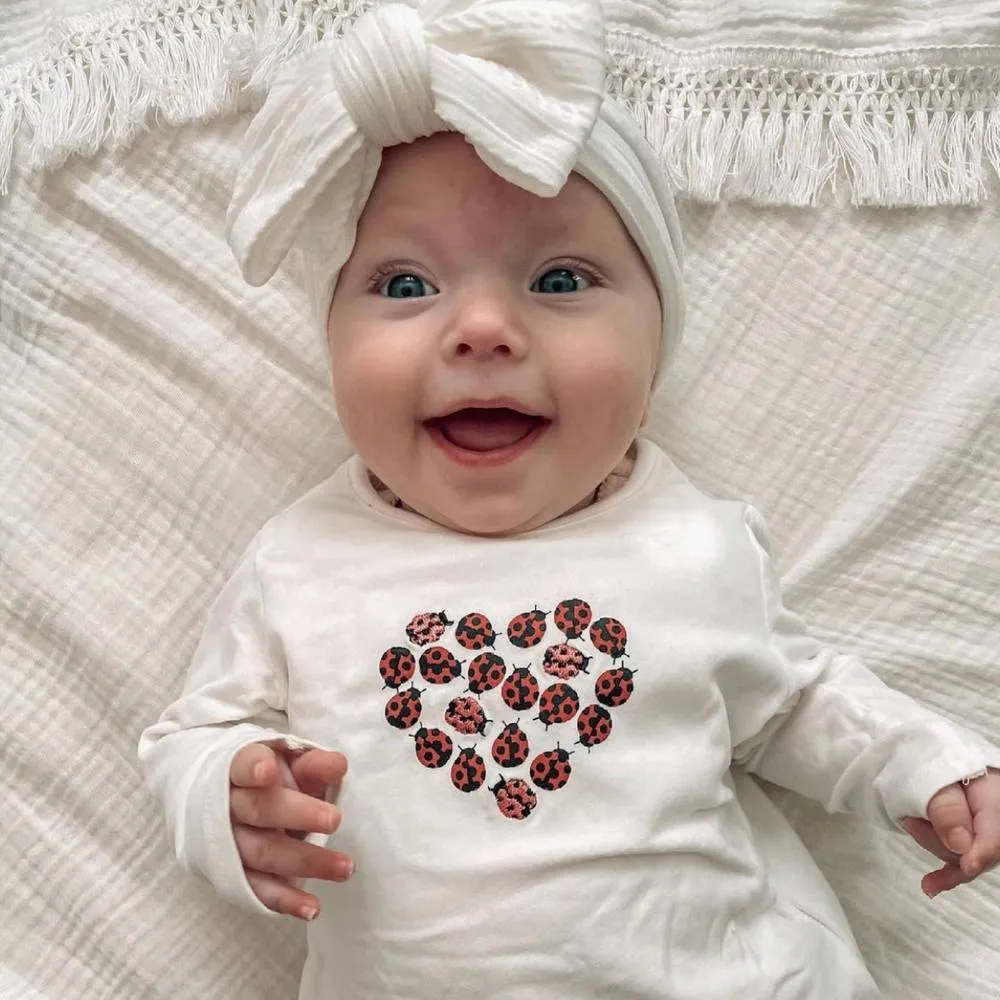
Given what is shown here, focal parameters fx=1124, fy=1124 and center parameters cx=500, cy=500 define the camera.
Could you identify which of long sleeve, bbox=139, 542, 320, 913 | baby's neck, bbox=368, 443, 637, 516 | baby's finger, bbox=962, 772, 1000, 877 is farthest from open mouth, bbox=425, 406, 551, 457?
baby's finger, bbox=962, 772, 1000, 877

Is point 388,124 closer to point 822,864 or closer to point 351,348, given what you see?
point 351,348

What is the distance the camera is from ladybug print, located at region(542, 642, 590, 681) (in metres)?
0.86

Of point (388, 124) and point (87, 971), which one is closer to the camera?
point (388, 124)

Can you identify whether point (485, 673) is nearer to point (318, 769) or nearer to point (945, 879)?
point (318, 769)

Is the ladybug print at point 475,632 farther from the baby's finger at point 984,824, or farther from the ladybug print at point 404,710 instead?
the baby's finger at point 984,824

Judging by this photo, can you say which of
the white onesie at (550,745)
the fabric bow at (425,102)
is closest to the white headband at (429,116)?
the fabric bow at (425,102)

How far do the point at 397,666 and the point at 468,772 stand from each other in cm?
10

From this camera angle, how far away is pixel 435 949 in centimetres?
82

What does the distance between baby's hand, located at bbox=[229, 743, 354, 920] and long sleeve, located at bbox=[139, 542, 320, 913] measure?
10mm

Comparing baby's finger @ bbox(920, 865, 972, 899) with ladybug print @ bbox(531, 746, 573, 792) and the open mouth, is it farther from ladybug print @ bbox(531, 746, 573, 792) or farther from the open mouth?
the open mouth

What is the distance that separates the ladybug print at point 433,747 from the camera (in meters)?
0.85

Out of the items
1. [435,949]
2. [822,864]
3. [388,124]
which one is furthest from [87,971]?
[388,124]

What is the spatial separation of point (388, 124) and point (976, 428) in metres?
0.65

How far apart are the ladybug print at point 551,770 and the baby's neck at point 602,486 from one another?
0.22m
